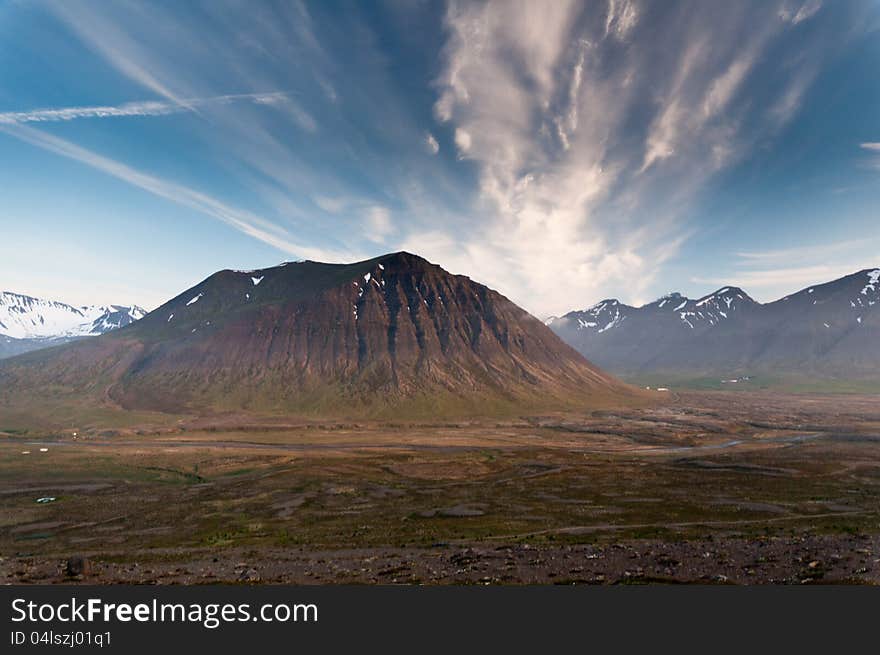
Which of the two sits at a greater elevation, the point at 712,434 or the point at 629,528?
the point at 629,528

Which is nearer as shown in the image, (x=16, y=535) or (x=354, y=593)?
(x=354, y=593)

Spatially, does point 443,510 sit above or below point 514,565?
below

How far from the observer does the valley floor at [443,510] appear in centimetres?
3409

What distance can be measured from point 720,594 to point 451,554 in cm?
2259

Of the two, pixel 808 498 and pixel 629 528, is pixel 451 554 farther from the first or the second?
pixel 808 498

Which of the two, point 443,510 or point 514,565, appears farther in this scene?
point 443,510

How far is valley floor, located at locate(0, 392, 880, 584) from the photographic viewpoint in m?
34.1

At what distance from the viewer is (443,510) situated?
62594 millimetres

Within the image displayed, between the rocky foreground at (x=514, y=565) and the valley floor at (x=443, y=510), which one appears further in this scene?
the valley floor at (x=443, y=510)

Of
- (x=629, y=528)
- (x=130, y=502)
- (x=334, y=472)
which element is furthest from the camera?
(x=334, y=472)

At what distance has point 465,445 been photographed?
467ft

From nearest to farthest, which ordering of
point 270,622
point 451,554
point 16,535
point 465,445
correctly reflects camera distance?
point 270,622 → point 451,554 → point 16,535 → point 465,445

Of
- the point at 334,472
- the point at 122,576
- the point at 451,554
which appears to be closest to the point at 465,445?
the point at 334,472

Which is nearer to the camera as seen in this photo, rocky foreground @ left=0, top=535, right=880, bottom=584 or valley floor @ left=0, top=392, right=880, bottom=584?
rocky foreground @ left=0, top=535, right=880, bottom=584
